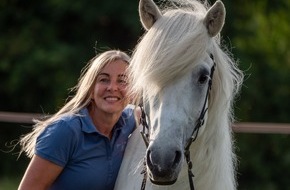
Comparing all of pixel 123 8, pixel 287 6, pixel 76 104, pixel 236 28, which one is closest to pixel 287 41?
pixel 287 6

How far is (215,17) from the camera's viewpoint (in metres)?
3.49

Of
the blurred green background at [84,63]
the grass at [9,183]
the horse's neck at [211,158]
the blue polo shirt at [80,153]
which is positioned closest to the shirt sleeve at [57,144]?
the blue polo shirt at [80,153]

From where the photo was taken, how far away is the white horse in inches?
126

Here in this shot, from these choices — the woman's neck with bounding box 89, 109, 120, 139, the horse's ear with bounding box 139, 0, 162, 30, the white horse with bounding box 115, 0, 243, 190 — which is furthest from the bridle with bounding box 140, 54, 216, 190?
the woman's neck with bounding box 89, 109, 120, 139

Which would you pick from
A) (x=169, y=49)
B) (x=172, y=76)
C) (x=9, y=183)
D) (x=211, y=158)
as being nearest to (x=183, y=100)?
(x=172, y=76)

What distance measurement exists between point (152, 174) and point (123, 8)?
8246mm

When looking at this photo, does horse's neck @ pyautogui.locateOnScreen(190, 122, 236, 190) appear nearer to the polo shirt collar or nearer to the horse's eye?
the horse's eye

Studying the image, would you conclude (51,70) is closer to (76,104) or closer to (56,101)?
(56,101)

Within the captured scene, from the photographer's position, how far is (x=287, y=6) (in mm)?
12984

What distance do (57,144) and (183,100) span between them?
0.64 metres

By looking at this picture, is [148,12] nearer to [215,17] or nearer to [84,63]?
[215,17]

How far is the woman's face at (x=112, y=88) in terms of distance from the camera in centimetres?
375

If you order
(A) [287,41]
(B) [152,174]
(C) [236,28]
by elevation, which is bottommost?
(A) [287,41]

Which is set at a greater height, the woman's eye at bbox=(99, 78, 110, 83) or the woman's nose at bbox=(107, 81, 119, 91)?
the woman's eye at bbox=(99, 78, 110, 83)
